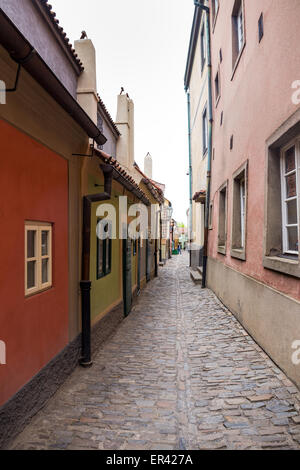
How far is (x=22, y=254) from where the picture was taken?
10.6 ft

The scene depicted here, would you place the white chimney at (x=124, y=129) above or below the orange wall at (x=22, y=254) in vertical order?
above

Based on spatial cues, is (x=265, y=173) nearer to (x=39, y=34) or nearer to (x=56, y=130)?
(x=56, y=130)

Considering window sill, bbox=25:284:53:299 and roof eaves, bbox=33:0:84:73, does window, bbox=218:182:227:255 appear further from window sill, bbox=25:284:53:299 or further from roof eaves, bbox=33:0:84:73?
window sill, bbox=25:284:53:299

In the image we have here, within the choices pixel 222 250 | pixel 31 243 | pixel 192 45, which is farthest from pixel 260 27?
pixel 192 45

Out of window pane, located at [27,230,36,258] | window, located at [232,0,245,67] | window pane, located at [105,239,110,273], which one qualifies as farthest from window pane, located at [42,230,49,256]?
window, located at [232,0,245,67]

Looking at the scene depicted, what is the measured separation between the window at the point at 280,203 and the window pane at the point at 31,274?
326cm

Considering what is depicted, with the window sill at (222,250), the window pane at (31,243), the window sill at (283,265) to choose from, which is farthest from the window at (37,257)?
the window sill at (222,250)

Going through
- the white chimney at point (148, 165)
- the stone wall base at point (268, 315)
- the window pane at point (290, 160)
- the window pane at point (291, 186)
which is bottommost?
the stone wall base at point (268, 315)

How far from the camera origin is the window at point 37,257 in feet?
11.6

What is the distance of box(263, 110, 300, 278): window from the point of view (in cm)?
464

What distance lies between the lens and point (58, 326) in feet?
14.0

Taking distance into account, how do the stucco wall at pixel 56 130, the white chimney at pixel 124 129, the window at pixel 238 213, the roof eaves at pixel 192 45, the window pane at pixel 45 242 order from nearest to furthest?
the stucco wall at pixel 56 130
the window pane at pixel 45 242
the window at pixel 238 213
the white chimney at pixel 124 129
the roof eaves at pixel 192 45

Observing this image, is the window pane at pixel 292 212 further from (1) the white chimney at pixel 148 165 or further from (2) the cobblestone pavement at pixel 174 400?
(1) the white chimney at pixel 148 165

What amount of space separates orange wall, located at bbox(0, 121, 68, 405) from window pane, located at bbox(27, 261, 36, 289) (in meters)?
0.15
